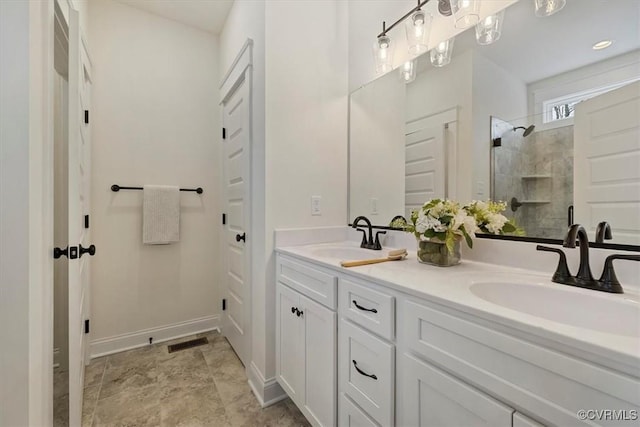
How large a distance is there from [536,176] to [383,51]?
42.9 inches

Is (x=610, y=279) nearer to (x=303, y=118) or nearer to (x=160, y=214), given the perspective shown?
(x=303, y=118)

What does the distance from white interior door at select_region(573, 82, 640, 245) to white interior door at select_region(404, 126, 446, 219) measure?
523 millimetres

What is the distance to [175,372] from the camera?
6.23 ft

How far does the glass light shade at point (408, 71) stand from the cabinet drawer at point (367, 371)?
1.32m

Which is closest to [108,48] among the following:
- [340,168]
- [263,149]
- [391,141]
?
[263,149]

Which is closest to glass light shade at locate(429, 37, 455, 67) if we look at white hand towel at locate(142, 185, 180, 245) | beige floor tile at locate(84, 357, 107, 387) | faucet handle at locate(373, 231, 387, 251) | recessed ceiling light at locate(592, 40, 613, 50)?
recessed ceiling light at locate(592, 40, 613, 50)

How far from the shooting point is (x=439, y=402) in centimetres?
76

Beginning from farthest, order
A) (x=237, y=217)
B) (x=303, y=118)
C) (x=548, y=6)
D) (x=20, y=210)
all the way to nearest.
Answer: (x=237, y=217), (x=303, y=118), (x=548, y=6), (x=20, y=210)

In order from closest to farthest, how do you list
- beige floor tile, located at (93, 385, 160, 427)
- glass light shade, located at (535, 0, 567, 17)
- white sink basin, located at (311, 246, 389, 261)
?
glass light shade, located at (535, 0, 567, 17) < beige floor tile, located at (93, 385, 160, 427) < white sink basin, located at (311, 246, 389, 261)

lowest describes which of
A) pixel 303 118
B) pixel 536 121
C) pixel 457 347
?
pixel 457 347

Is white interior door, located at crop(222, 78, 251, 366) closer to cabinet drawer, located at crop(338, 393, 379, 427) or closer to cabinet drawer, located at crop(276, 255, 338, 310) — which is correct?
cabinet drawer, located at crop(276, 255, 338, 310)

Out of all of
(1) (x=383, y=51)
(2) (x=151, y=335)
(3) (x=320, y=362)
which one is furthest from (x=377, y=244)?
(2) (x=151, y=335)

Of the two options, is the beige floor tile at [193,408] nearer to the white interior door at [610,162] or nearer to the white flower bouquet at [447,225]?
the white flower bouquet at [447,225]

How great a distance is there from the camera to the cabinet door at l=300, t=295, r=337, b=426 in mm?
1168
